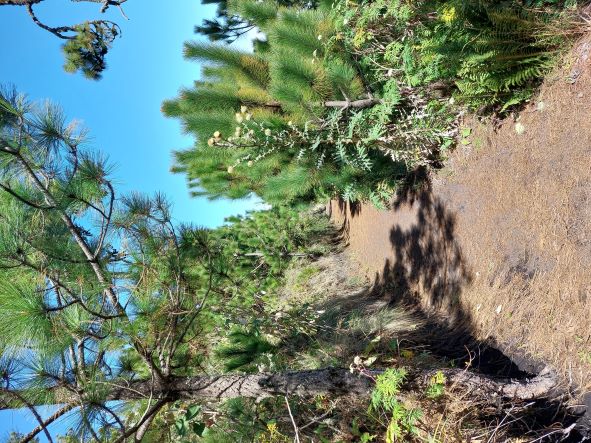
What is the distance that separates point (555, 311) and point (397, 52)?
10.2 ft

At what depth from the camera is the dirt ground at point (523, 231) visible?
3.69 m

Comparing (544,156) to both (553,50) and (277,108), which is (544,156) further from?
(277,108)

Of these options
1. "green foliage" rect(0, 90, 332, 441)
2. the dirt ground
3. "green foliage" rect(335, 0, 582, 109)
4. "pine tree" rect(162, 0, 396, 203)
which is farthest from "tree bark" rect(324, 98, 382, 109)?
"green foliage" rect(0, 90, 332, 441)

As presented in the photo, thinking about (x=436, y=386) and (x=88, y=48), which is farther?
(x=88, y=48)

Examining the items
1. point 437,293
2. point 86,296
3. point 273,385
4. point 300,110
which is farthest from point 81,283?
point 437,293

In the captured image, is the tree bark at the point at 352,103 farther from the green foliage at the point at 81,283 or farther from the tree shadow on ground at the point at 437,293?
the green foliage at the point at 81,283

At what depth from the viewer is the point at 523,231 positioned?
4.35 metres

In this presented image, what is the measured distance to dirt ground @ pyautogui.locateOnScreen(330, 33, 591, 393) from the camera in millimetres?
3686

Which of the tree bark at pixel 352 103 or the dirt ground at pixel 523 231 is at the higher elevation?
the tree bark at pixel 352 103

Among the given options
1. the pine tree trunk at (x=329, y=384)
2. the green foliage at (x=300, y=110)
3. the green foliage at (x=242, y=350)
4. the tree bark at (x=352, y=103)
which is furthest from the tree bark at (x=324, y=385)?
the tree bark at (x=352, y=103)

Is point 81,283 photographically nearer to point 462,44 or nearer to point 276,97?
point 276,97

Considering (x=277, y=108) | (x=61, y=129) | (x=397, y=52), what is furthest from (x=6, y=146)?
(x=397, y=52)

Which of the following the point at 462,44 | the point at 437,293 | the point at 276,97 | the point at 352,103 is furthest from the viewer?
the point at 437,293

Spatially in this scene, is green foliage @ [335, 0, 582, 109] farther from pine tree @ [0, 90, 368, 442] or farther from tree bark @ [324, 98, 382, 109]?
pine tree @ [0, 90, 368, 442]
